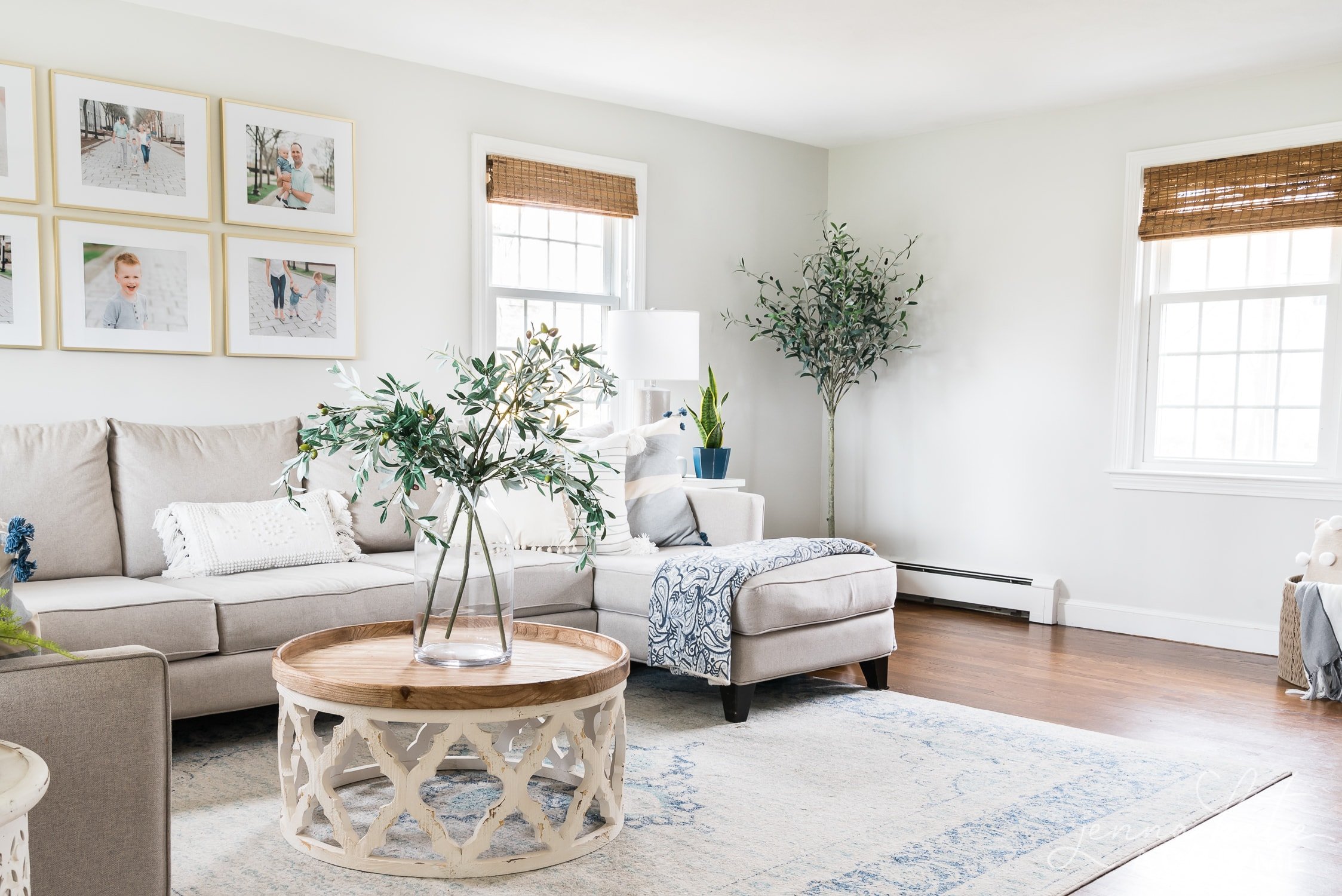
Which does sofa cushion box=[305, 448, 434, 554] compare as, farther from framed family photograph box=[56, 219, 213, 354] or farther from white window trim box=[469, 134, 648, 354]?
white window trim box=[469, 134, 648, 354]

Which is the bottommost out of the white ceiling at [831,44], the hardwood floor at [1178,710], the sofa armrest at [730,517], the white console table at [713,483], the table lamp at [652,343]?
the hardwood floor at [1178,710]

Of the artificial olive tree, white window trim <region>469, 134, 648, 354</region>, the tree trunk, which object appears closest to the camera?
white window trim <region>469, 134, 648, 354</region>

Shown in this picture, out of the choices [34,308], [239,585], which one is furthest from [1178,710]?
[34,308]

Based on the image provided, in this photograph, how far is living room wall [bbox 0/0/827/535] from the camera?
374 cm

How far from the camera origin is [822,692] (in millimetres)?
3779

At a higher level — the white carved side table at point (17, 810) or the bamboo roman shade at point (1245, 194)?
the bamboo roman shade at point (1245, 194)

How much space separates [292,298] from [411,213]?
63cm

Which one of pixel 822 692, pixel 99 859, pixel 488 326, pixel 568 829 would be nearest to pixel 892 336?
pixel 488 326

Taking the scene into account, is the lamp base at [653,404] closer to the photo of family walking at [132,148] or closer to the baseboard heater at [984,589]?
the baseboard heater at [984,589]

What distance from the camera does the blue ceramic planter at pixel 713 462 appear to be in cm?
512

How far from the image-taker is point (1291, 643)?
3971 millimetres

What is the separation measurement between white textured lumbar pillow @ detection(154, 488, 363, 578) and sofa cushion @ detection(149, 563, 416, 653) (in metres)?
0.04

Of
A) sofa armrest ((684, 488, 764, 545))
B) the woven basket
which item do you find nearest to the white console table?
sofa armrest ((684, 488, 764, 545))

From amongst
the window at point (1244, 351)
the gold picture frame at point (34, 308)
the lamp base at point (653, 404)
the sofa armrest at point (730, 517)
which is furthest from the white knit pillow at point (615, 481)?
the window at point (1244, 351)
